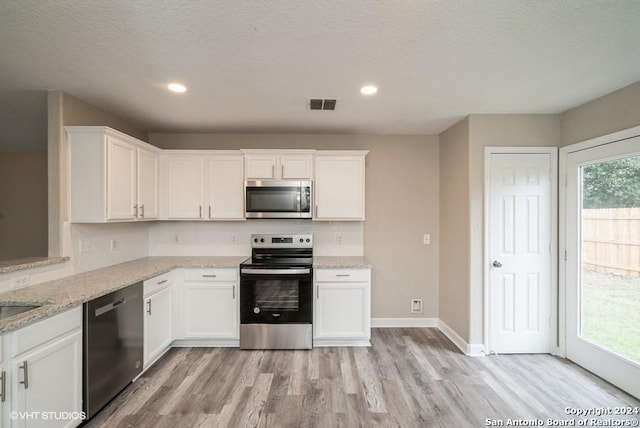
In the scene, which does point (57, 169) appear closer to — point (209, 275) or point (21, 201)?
point (209, 275)

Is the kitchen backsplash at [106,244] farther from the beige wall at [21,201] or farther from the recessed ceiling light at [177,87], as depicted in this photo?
the beige wall at [21,201]

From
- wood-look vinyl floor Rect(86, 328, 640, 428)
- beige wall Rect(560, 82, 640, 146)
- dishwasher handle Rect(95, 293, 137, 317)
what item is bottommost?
wood-look vinyl floor Rect(86, 328, 640, 428)

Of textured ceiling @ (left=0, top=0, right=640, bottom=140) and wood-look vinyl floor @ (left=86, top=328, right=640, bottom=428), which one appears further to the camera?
wood-look vinyl floor @ (left=86, top=328, right=640, bottom=428)

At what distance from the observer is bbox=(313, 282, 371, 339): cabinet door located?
10.6 feet

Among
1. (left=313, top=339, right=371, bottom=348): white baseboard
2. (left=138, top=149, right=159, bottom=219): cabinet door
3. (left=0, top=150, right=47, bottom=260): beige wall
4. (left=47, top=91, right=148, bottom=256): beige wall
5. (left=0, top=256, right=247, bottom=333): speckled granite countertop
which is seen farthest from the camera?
(left=0, top=150, right=47, bottom=260): beige wall

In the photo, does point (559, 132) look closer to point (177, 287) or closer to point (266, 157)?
point (266, 157)

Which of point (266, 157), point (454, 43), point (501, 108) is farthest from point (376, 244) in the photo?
point (454, 43)

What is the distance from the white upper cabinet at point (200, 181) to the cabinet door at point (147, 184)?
144mm

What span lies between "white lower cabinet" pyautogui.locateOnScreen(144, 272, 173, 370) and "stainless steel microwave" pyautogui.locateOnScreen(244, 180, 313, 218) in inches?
46.3

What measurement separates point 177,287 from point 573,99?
4.30 m

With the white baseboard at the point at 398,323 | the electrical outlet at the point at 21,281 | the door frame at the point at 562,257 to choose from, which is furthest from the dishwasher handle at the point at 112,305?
the door frame at the point at 562,257

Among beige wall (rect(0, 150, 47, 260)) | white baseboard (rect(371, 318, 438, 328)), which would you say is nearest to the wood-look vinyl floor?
white baseboard (rect(371, 318, 438, 328))

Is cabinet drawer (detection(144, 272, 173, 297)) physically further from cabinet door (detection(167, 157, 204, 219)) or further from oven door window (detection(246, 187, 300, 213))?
oven door window (detection(246, 187, 300, 213))

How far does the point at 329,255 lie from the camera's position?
3.86 meters
